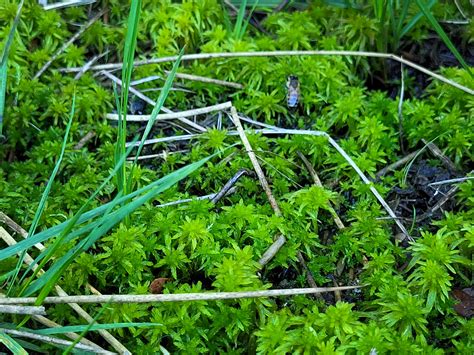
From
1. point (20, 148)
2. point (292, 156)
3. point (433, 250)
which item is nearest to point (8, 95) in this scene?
point (20, 148)

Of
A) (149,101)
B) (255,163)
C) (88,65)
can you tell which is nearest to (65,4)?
(88,65)

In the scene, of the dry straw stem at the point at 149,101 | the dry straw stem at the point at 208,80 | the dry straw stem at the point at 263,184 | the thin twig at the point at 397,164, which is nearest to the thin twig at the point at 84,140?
the dry straw stem at the point at 149,101

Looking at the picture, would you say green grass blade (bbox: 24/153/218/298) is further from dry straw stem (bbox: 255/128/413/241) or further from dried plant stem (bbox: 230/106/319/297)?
dry straw stem (bbox: 255/128/413/241)

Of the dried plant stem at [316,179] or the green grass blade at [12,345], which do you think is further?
the dried plant stem at [316,179]

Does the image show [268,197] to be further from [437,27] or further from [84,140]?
[437,27]

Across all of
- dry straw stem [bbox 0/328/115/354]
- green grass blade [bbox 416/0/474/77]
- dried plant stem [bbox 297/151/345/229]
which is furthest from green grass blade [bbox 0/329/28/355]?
green grass blade [bbox 416/0/474/77]

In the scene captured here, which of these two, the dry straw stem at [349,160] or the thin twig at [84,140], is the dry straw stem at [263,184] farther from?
the thin twig at [84,140]
